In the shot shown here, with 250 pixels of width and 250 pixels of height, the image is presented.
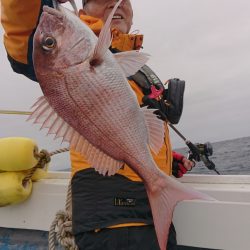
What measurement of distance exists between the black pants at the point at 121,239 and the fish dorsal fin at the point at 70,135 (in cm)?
64

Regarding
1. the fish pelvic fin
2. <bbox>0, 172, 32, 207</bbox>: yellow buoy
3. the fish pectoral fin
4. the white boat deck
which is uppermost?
the fish pectoral fin

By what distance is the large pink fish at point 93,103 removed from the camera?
4.91ft

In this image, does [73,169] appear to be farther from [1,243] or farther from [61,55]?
[1,243]

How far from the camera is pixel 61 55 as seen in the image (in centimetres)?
152

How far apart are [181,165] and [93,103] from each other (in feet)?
4.82

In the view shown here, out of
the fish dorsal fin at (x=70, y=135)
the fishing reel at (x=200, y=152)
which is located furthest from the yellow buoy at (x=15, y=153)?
the fish dorsal fin at (x=70, y=135)

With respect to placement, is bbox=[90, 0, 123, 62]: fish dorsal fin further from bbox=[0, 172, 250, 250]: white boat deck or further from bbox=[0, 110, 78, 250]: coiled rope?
bbox=[0, 172, 250, 250]: white boat deck

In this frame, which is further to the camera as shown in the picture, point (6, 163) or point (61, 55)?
point (6, 163)

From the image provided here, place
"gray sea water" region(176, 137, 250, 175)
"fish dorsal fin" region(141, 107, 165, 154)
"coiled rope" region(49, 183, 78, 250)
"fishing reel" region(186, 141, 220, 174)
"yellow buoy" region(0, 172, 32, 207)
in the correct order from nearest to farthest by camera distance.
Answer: "fish dorsal fin" region(141, 107, 165, 154) → "coiled rope" region(49, 183, 78, 250) → "yellow buoy" region(0, 172, 32, 207) → "fishing reel" region(186, 141, 220, 174) → "gray sea water" region(176, 137, 250, 175)

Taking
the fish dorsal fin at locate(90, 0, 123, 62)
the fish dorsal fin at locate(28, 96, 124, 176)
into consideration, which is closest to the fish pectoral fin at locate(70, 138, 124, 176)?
the fish dorsal fin at locate(28, 96, 124, 176)

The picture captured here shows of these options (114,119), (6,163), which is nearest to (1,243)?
(6,163)

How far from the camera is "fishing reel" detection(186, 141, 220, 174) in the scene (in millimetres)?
2986

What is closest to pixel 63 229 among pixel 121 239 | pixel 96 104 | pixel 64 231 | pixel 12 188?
pixel 64 231

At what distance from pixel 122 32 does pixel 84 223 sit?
129cm
